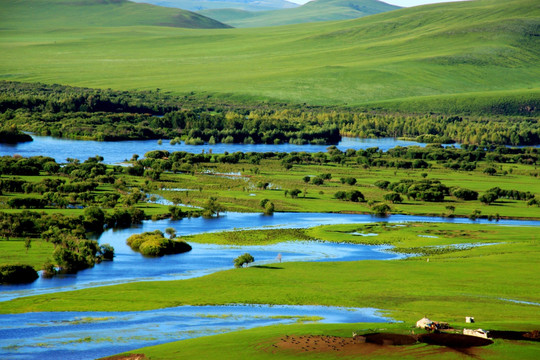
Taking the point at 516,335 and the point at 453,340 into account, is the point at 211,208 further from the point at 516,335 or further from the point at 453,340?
the point at 516,335

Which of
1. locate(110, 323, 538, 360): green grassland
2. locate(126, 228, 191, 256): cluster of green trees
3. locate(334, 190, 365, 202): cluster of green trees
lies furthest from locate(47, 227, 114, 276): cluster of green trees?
locate(334, 190, 365, 202): cluster of green trees

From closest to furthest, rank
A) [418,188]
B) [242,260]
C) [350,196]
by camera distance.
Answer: [242,260] < [350,196] < [418,188]

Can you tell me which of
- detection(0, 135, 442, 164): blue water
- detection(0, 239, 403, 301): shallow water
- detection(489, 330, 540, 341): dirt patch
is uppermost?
detection(489, 330, 540, 341): dirt patch

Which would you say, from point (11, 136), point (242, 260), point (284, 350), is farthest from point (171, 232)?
point (11, 136)

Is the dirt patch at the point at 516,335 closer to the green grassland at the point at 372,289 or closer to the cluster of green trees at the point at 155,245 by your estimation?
the green grassland at the point at 372,289

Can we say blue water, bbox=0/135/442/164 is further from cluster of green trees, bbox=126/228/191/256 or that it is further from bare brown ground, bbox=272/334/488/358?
bare brown ground, bbox=272/334/488/358

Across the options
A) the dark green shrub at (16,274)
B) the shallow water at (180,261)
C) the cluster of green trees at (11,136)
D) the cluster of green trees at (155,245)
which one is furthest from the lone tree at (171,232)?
the cluster of green trees at (11,136)
